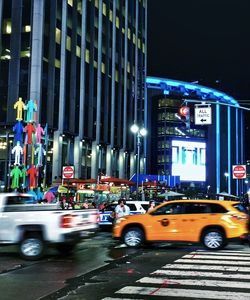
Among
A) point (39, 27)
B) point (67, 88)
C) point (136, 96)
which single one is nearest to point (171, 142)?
point (136, 96)

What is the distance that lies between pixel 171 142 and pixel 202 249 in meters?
85.2

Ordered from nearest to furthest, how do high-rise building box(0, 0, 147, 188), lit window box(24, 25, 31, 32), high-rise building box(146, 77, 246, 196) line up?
high-rise building box(0, 0, 147, 188)
lit window box(24, 25, 31, 32)
high-rise building box(146, 77, 246, 196)

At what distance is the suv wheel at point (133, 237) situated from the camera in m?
16.0

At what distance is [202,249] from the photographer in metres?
15.7

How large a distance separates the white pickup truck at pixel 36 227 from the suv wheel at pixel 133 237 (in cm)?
254

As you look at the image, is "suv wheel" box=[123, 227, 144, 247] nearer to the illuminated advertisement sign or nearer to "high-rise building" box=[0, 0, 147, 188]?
"high-rise building" box=[0, 0, 147, 188]

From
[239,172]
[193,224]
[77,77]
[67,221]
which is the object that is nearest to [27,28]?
[77,77]

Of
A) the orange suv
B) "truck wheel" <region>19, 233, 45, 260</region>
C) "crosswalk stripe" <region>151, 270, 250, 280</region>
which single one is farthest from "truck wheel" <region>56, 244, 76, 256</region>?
"crosswalk stripe" <region>151, 270, 250, 280</region>

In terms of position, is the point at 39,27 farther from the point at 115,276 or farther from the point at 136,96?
the point at 115,276

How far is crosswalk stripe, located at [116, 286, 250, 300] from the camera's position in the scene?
816 cm

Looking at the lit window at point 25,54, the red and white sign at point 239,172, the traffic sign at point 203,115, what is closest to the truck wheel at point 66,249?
the traffic sign at point 203,115

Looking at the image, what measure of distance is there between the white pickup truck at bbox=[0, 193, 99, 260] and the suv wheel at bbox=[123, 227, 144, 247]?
2537 mm

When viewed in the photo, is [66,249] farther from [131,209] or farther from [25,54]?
[25,54]

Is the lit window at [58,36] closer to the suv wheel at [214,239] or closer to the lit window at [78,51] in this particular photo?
the lit window at [78,51]
